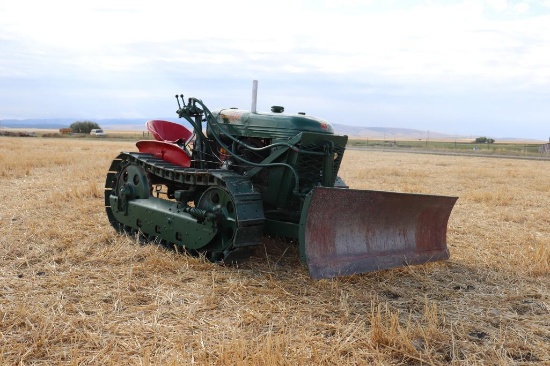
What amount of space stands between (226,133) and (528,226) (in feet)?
17.7

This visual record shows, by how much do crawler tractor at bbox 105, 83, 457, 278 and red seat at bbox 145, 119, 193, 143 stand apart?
1.95ft

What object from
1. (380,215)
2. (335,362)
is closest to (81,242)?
(380,215)

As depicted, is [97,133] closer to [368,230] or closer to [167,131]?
[167,131]

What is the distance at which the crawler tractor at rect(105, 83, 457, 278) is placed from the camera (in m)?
5.60

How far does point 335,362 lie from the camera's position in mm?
3850

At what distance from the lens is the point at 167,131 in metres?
8.16

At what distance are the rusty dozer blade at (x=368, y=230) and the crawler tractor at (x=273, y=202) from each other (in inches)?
0.4

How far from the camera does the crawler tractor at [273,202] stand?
5602 mm

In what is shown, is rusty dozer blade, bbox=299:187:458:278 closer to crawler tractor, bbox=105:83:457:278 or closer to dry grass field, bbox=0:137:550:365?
crawler tractor, bbox=105:83:457:278

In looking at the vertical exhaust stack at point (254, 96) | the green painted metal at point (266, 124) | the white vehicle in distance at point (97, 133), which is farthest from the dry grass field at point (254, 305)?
the white vehicle in distance at point (97, 133)

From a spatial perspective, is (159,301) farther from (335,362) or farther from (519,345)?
(519,345)

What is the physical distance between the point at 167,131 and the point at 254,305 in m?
3.94

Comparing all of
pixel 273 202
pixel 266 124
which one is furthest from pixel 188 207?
pixel 266 124

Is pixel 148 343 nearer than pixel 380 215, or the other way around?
pixel 148 343
